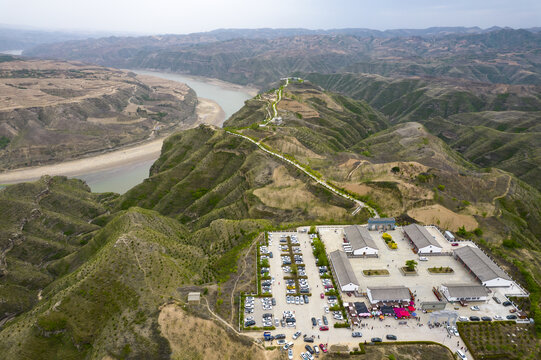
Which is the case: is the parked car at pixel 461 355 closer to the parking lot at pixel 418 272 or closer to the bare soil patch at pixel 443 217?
the parking lot at pixel 418 272

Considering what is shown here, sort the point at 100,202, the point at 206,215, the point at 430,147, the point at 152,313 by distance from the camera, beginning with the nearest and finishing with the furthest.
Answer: the point at 152,313, the point at 206,215, the point at 100,202, the point at 430,147

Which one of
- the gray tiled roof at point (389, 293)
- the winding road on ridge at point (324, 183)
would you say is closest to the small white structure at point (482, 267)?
the gray tiled roof at point (389, 293)

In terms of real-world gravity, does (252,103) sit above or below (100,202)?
above

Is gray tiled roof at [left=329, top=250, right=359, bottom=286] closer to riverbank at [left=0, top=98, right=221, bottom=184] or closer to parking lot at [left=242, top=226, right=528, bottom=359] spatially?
parking lot at [left=242, top=226, right=528, bottom=359]

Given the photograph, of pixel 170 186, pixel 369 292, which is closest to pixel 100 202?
pixel 170 186

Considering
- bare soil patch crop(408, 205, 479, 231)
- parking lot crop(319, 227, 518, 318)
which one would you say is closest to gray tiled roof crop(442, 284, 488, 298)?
parking lot crop(319, 227, 518, 318)

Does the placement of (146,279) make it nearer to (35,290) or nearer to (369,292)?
(369,292)
